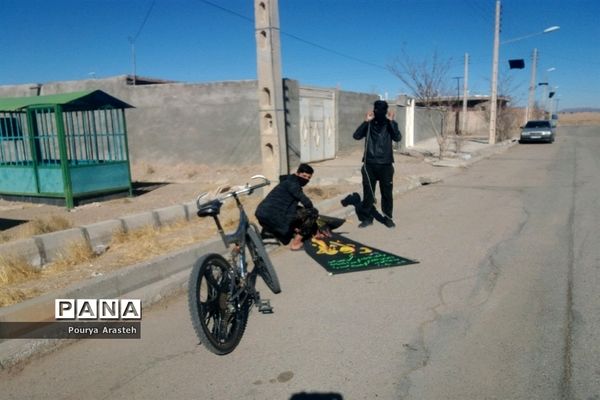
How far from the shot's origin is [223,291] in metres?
3.35

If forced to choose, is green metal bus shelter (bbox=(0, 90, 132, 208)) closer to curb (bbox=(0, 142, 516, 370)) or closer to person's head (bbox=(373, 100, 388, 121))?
curb (bbox=(0, 142, 516, 370))

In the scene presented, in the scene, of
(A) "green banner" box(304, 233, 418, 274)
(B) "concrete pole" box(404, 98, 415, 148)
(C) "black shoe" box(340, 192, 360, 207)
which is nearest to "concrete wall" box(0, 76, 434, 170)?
(C) "black shoe" box(340, 192, 360, 207)

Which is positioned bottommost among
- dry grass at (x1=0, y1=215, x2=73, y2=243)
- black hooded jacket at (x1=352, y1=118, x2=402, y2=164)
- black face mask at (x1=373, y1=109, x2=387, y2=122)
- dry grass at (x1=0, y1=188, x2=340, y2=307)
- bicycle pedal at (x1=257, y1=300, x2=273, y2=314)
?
bicycle pedal at (x1=257, y1=300, x2=273, y2=314)

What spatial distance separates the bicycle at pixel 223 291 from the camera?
308 cm

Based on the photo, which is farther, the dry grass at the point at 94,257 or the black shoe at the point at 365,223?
the black shoe at the point at 365,223

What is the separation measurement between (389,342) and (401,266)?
75.4 inches

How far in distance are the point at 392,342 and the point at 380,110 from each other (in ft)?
13.2

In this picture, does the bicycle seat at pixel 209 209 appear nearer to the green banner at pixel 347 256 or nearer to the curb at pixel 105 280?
the curb at pixel 105 280

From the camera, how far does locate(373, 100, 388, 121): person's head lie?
667 cm

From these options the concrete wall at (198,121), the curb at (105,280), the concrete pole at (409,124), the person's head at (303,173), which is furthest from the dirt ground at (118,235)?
the concrete pole at (409,124)

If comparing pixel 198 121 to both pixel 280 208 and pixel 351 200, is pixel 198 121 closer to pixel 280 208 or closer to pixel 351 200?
pixel 351 200

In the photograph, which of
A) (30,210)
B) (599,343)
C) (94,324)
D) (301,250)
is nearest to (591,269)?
(599,343)

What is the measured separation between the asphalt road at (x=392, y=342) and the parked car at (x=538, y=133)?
27837 mm

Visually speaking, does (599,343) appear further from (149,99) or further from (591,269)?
(149,99)
